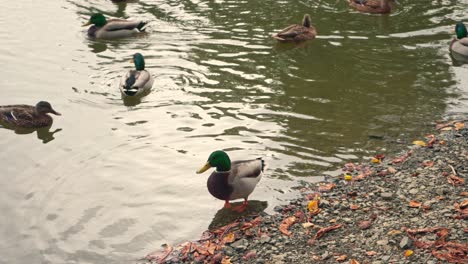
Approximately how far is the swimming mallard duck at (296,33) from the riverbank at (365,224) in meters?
7.33

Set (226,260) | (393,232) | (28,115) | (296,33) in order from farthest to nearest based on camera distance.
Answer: (296,33) < (28,115) < (226,260) < (393,232)

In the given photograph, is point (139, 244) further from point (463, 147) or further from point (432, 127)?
point (432, 127)

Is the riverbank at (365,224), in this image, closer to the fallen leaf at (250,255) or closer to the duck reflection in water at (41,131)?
the fallen leaf at (250,255)

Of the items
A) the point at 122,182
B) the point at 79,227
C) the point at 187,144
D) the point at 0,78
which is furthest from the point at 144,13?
the point at 79,227

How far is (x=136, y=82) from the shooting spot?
14477mm

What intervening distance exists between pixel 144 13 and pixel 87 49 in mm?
3457

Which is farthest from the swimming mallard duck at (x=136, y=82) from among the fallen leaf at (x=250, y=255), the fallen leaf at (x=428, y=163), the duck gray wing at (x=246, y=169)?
the fallen leaf at (x=250, y=255)

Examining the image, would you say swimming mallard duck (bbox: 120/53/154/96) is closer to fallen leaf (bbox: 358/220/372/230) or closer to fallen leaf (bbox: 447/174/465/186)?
fallen leaf (bbox: 358/220/372/230)

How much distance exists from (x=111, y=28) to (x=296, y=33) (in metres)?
5.23

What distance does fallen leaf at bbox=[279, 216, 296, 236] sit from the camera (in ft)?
29.8

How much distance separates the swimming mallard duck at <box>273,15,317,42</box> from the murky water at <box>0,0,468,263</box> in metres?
0.29

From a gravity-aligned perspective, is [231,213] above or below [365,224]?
below

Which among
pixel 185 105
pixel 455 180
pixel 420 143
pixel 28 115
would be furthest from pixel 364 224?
pixel 28 115

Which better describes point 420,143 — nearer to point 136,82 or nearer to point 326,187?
point 326,187
